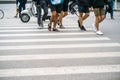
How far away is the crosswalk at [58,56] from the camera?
663 centimetres

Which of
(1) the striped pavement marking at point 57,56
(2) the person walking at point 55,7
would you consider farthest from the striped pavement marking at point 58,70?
(2) the person walking at point 55,7

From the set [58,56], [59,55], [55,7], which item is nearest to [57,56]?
[58,56]

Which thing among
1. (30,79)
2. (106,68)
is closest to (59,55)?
(106,68)

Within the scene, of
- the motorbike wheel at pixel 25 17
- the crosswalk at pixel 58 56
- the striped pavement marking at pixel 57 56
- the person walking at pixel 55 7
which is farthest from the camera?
the motorbike wheel at pixel 25 17

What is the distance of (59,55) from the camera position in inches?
334

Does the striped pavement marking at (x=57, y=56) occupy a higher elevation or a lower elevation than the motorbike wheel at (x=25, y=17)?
lower

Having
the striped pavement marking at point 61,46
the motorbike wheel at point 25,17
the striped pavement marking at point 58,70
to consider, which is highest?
the motorbike wheel at point 25,17

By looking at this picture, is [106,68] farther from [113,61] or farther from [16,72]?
[16,72]

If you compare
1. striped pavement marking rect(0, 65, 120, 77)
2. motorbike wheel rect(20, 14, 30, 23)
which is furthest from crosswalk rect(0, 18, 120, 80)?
motorbike wheel rect(20, 14, 30, 23)

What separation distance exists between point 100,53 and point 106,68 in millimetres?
1624

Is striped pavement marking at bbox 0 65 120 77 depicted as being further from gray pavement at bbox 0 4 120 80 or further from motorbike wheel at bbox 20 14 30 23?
motorbike wheel at bbox 20 14 30 23

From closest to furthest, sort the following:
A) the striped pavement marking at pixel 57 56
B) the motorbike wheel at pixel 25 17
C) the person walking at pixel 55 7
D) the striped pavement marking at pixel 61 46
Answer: the striped pavement marking at pixel 57 56 < the striped pavement marking at pixel 61 46 < the person walking at pixel 55 7 < the motorbike wheel at pixel 25 17

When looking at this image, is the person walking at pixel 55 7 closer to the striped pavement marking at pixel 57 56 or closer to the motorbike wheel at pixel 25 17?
the motorbike wheel at pixel 25 17

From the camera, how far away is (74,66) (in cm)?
729
